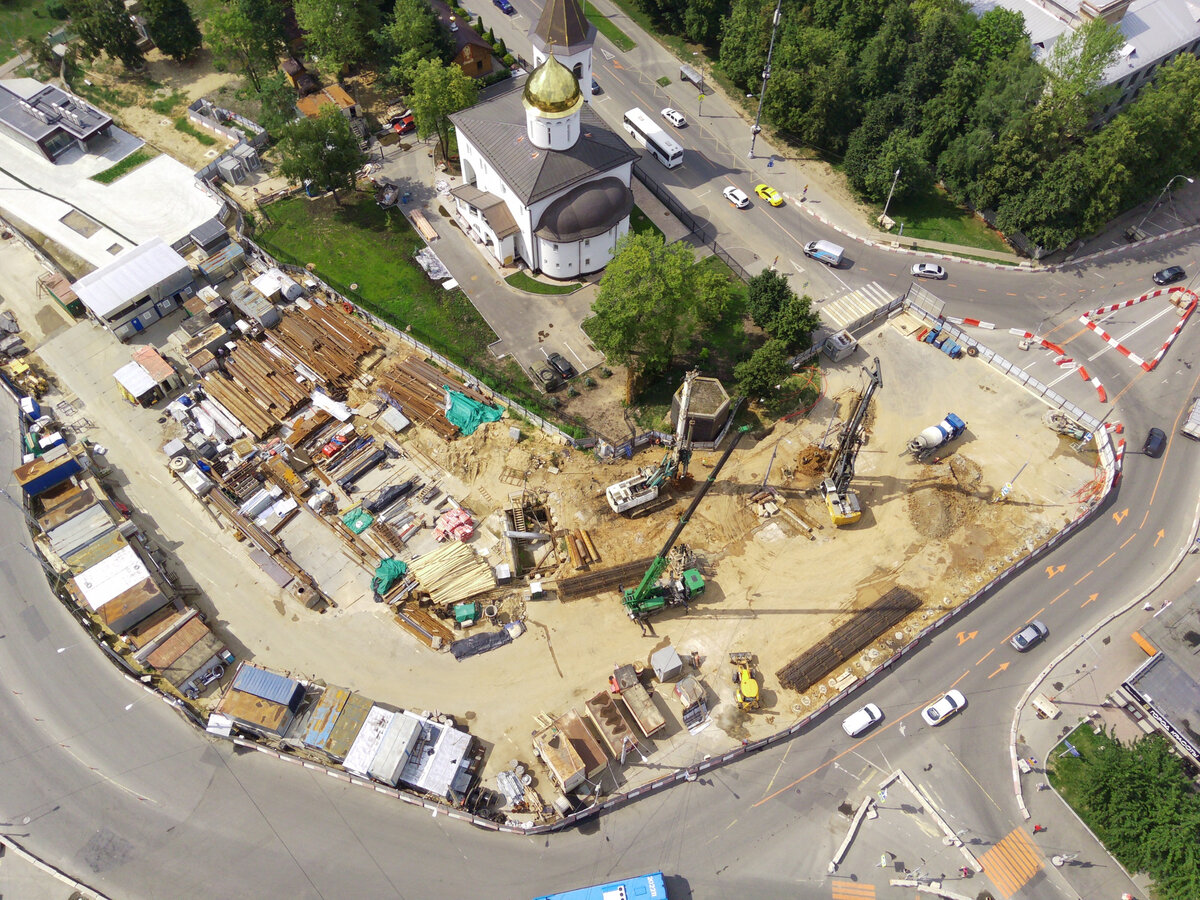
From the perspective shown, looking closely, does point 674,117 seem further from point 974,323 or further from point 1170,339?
point 1170,339

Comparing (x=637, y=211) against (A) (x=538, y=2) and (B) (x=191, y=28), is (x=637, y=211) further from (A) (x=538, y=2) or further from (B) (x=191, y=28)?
(B) (x=191, y=28)

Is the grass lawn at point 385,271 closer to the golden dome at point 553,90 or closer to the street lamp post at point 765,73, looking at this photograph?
the golden dome at point 553,90

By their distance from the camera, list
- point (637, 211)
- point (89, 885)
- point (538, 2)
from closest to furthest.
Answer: point (89, 885), point (637, 211), point (538, 2)

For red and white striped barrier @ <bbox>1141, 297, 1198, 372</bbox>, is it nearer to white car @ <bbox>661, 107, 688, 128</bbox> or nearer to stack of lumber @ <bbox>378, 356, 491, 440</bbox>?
white car @ <bbox>661, 107, 688, 128</bbox>

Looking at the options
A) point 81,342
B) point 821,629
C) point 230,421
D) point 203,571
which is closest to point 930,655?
point 821,629

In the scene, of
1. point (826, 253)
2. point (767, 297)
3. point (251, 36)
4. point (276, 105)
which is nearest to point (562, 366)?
point (767, 297)

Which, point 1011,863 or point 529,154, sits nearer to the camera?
point 1011,863
